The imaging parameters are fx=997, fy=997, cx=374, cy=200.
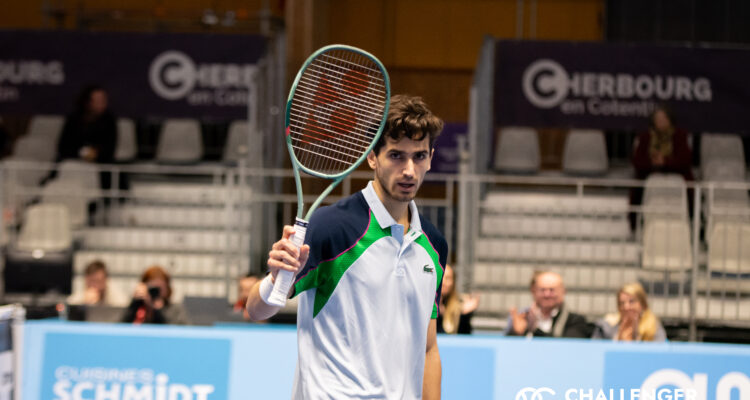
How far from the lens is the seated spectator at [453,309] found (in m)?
7.13

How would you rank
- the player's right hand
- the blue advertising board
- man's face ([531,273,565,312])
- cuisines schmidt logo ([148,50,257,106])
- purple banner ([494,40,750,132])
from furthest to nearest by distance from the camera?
cuisines schmidt logo ([148,50,257,106])
purple banner ([494,40,750,132])
man's face ([531,273,565,312])
the blue advertising board
the player's right hand

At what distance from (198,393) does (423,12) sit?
1179 centimetres

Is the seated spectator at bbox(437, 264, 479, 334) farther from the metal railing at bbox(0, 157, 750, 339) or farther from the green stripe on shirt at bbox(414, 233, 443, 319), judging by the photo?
the green stripe on shirt at bbox(414, 233, 443, 319)

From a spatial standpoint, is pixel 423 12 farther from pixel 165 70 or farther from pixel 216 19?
pixel 165 70

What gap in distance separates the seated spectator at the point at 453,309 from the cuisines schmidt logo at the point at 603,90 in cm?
348

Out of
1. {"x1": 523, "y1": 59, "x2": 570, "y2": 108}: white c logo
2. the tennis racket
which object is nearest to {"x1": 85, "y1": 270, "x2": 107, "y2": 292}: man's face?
{"x1": 523, "y1": 59, "x2": 570, "y2": 108}: white c logo

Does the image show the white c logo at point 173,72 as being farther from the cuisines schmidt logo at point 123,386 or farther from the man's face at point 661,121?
the cuisines schmidt logo at point 123,386

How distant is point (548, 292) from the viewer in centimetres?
705

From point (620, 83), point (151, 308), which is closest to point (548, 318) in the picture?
point (151, 308)

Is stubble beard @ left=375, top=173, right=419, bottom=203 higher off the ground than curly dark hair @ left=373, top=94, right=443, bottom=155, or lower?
lower

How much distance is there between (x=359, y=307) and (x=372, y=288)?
76 millimetres

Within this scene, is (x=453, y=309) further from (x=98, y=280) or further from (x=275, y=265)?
(x=275, y=265)

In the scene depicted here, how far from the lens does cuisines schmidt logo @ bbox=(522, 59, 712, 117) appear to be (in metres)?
10.2

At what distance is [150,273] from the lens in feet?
25.6
